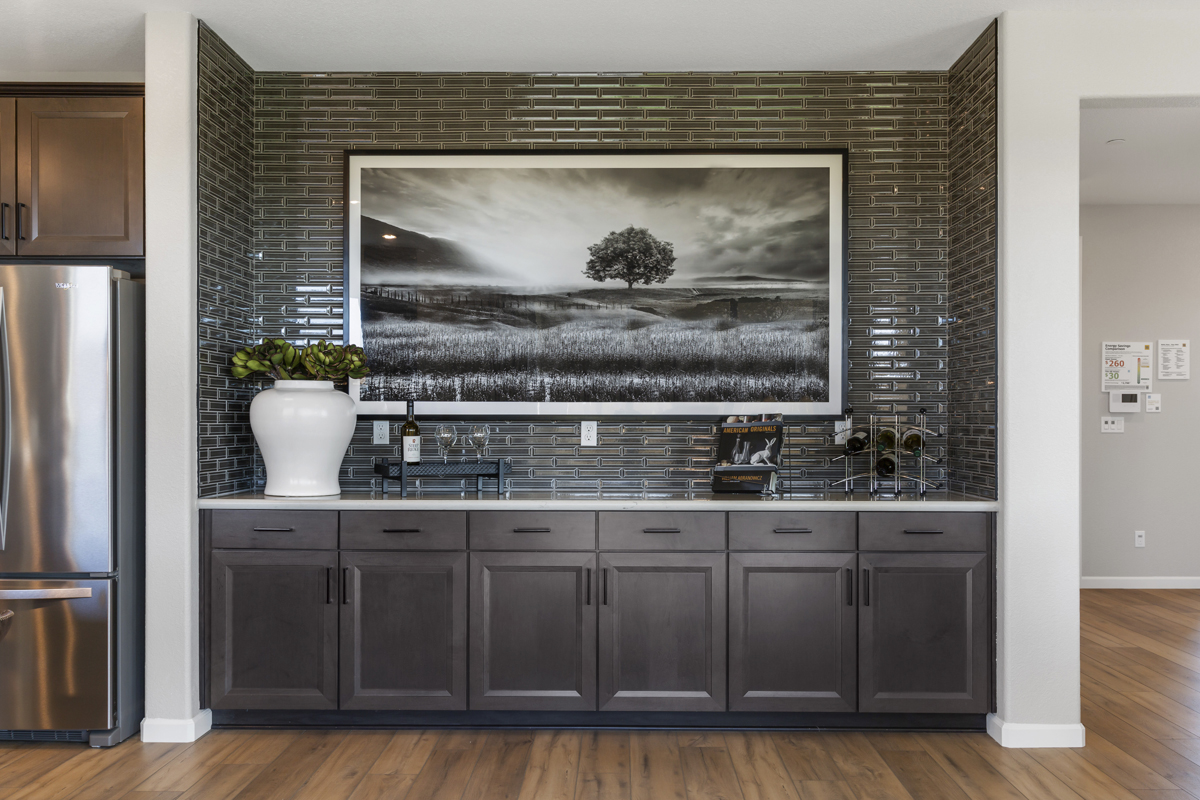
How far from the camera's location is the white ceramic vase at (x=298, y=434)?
2.85 metres

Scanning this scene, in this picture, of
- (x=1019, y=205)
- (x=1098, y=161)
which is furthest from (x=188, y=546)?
(x=1098, y=161)

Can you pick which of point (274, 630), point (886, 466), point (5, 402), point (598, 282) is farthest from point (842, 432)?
point (5, 402)

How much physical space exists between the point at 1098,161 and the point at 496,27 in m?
3.43

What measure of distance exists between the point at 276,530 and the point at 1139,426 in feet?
17.2

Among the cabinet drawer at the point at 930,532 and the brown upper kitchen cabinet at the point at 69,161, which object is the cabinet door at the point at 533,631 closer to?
the cabinet drawer at the point at 930,532

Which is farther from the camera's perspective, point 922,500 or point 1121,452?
point 1121,452

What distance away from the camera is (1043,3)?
271 cm

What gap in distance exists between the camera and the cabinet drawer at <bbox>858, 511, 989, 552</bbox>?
2.78 m

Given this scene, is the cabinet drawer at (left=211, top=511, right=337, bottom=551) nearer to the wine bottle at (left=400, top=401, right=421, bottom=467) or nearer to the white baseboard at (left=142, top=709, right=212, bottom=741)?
the wine bottle at (left=400, top=401, right=421, bottom=467)

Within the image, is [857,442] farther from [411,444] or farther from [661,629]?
[411,444]

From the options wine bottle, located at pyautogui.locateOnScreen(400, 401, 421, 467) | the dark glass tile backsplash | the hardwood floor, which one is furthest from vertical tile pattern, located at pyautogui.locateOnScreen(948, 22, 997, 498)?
wine bottle, located at pyautogui.locateOnScreen(400, 401, 421, 467)

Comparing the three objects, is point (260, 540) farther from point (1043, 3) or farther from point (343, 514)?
point (1043, 3)

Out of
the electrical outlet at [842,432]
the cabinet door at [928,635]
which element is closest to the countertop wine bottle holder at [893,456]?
the electrical outlet at [842,432]

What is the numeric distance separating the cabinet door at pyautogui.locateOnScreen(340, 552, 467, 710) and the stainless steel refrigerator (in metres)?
0.80
